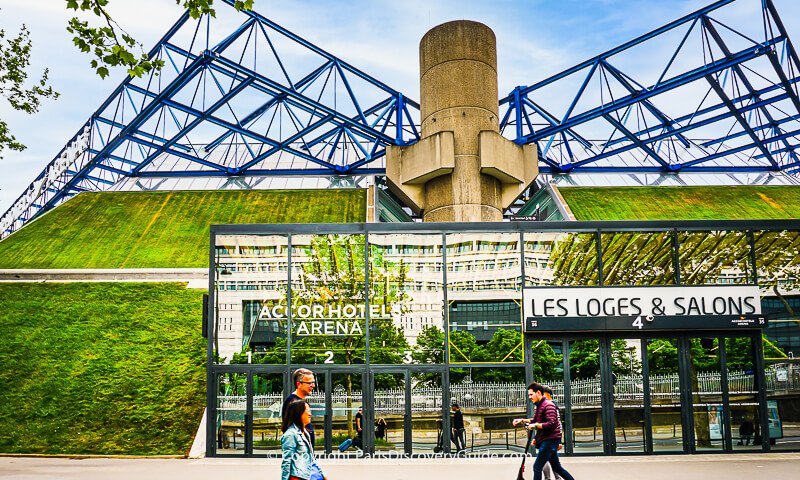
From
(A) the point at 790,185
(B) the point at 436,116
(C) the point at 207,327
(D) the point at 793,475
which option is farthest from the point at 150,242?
(A) the point at 790,185

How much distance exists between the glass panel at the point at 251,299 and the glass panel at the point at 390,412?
2389mm

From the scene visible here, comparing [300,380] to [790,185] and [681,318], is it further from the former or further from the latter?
[790,185]

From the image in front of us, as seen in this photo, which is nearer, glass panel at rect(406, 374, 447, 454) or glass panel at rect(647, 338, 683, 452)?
glass panel at rect(647, 338, 683, 452)

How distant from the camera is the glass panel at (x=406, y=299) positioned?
17.4m

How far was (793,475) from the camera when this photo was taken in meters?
12.8

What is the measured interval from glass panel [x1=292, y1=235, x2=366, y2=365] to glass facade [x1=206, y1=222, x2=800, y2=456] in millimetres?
33

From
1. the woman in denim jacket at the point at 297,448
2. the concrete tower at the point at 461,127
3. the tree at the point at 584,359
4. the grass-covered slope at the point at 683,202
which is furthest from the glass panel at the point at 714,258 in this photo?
the grass-covered slope at the point at 683,202

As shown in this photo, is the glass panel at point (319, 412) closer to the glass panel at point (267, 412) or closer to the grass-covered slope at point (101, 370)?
the glass panel at point (267, 412)

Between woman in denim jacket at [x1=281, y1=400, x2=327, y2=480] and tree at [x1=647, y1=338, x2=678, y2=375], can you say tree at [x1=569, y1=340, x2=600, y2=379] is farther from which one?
woman in denim jacket at [x1=281, y1=400, x2=327, y2=480]

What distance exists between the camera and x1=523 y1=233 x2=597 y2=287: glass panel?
17.6m

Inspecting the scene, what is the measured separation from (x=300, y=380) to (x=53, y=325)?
1943cm

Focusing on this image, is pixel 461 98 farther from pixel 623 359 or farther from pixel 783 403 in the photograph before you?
pixel 783 403

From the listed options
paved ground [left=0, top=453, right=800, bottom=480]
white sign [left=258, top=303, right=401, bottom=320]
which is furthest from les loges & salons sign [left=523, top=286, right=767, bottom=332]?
white sign [left=258, top=303, right=401, bottom=320]

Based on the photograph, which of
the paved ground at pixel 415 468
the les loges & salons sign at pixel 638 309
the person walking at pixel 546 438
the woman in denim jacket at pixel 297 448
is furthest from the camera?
the les loges & salons sign at pixel 638 309
